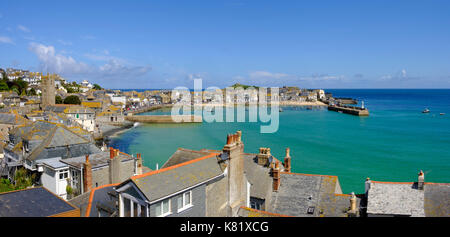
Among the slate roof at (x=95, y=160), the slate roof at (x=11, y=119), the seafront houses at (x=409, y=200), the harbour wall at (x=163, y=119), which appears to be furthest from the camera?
the harbour wall at (x=163, y=119)

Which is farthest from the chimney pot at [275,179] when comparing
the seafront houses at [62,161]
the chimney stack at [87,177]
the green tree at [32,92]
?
the green tree at [32,92]

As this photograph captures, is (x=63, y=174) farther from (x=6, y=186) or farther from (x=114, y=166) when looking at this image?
(x=114, y=166)

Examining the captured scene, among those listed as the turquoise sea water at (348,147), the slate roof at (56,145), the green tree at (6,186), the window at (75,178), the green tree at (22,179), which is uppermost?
the slate roof at (56,145)

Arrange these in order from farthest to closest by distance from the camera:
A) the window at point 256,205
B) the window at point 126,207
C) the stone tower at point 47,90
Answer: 1. the stone tower at point 47,90
2. the window at point 256,205
3. the window at point 126,207

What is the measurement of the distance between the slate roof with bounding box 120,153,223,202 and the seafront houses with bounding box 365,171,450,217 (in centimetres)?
847

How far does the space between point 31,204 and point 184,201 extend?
4921 millimetres

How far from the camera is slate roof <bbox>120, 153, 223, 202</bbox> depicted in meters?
7.30

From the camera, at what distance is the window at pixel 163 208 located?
24.2 ft

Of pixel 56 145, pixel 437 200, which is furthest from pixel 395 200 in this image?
pixel 56 145

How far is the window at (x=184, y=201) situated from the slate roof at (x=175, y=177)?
10.6 inches

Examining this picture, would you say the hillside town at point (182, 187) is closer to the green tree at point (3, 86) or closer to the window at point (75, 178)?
the window at point (75, 178)

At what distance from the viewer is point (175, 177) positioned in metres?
8.08

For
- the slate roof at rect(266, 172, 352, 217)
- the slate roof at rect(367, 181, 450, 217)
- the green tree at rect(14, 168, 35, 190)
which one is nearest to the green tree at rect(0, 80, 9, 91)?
the green tree at rect(14, 168, 35, 190)
